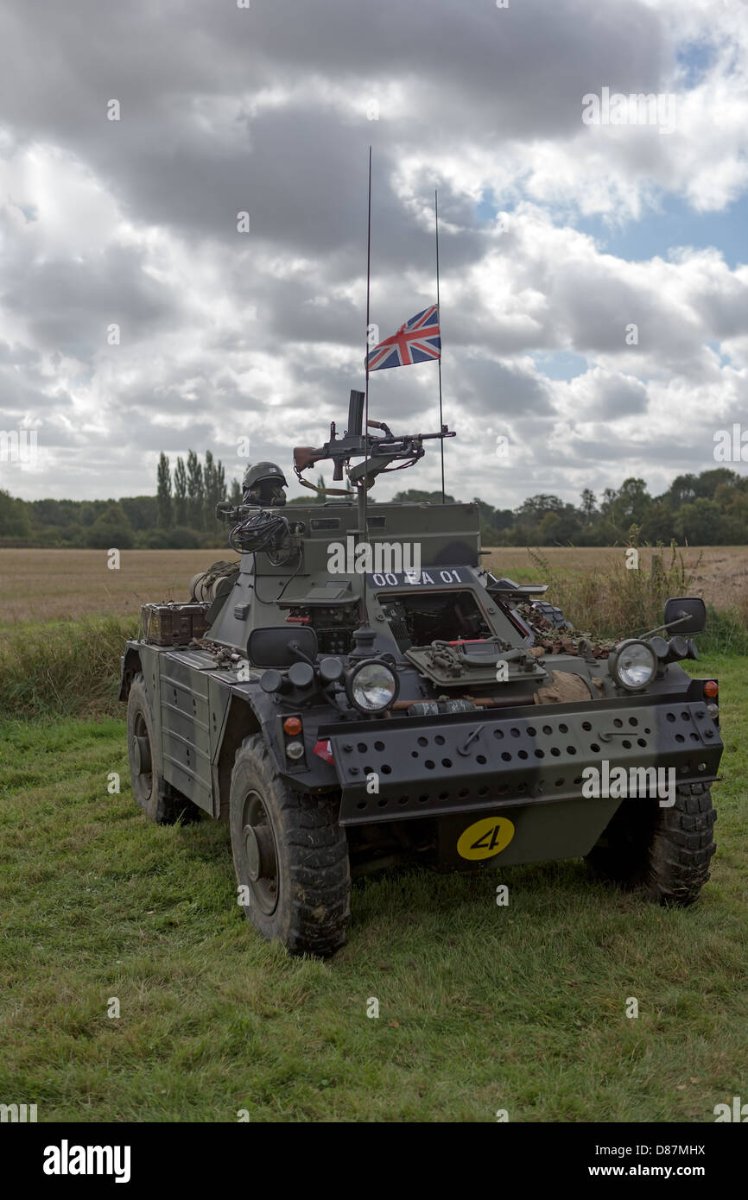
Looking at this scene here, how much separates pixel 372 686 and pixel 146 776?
405 centimetres

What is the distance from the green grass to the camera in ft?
14.1

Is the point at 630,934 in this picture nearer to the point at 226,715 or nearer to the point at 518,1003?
the point at 518,1003

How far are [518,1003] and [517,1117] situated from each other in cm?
91

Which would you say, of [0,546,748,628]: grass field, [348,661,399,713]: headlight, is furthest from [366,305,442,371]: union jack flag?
[0,546,748,628]: grass field

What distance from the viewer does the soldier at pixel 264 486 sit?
25.7 feet

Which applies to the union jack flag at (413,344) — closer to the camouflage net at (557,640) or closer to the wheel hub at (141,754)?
the camouflage net at (557,640)

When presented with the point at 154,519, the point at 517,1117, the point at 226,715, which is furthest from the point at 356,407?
the point at 154,519

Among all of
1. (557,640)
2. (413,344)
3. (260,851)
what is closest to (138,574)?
(413,344)

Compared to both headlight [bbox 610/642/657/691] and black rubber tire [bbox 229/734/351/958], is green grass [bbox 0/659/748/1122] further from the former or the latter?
headlight [bbox 610/642/657/691]

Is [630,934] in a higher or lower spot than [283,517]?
lower

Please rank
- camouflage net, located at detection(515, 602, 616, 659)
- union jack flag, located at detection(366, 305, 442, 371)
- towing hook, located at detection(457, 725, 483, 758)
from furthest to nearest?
→ union jack flag, located at detection(366, 305, 442, 371), camouflage net, located at detection(515, 602, 616, 659), towing hook, located at detection(457, 725, 483, 758)

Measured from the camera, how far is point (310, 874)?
208 inches

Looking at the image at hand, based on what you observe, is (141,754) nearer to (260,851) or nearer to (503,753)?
(260,851)

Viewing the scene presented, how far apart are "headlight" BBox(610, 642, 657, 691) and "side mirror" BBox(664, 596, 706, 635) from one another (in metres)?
0.42
